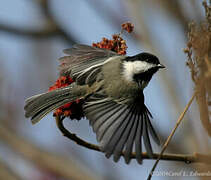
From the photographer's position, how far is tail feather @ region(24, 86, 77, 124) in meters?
2.47

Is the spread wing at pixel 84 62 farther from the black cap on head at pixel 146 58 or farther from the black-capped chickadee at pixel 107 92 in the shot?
the black cap on head at pixel 146 58

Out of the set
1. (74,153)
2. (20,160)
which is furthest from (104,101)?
(74,153)

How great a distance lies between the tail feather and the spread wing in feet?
0.47

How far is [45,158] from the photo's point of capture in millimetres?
3371

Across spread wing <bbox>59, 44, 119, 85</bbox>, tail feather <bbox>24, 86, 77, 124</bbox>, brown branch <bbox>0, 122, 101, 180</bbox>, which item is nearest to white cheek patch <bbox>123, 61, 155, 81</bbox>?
spread wing <bbox>59, 44, 119, 85</bbox>

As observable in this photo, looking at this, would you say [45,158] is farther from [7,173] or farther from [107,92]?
[107,92]

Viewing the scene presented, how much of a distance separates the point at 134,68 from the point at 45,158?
1245 millimetres

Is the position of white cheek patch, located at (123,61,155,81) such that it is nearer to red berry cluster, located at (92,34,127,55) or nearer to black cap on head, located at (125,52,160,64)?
black cap on head, located at (125,52,160,64)

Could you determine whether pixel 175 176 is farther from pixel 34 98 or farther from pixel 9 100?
pixel 9 100

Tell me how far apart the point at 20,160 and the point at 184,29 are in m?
1.96

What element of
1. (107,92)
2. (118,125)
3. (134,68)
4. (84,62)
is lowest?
(118,125)

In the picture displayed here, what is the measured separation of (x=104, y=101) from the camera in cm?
256

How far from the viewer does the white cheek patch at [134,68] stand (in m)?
2.67

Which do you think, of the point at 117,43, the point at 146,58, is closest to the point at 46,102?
the point at 117,43
